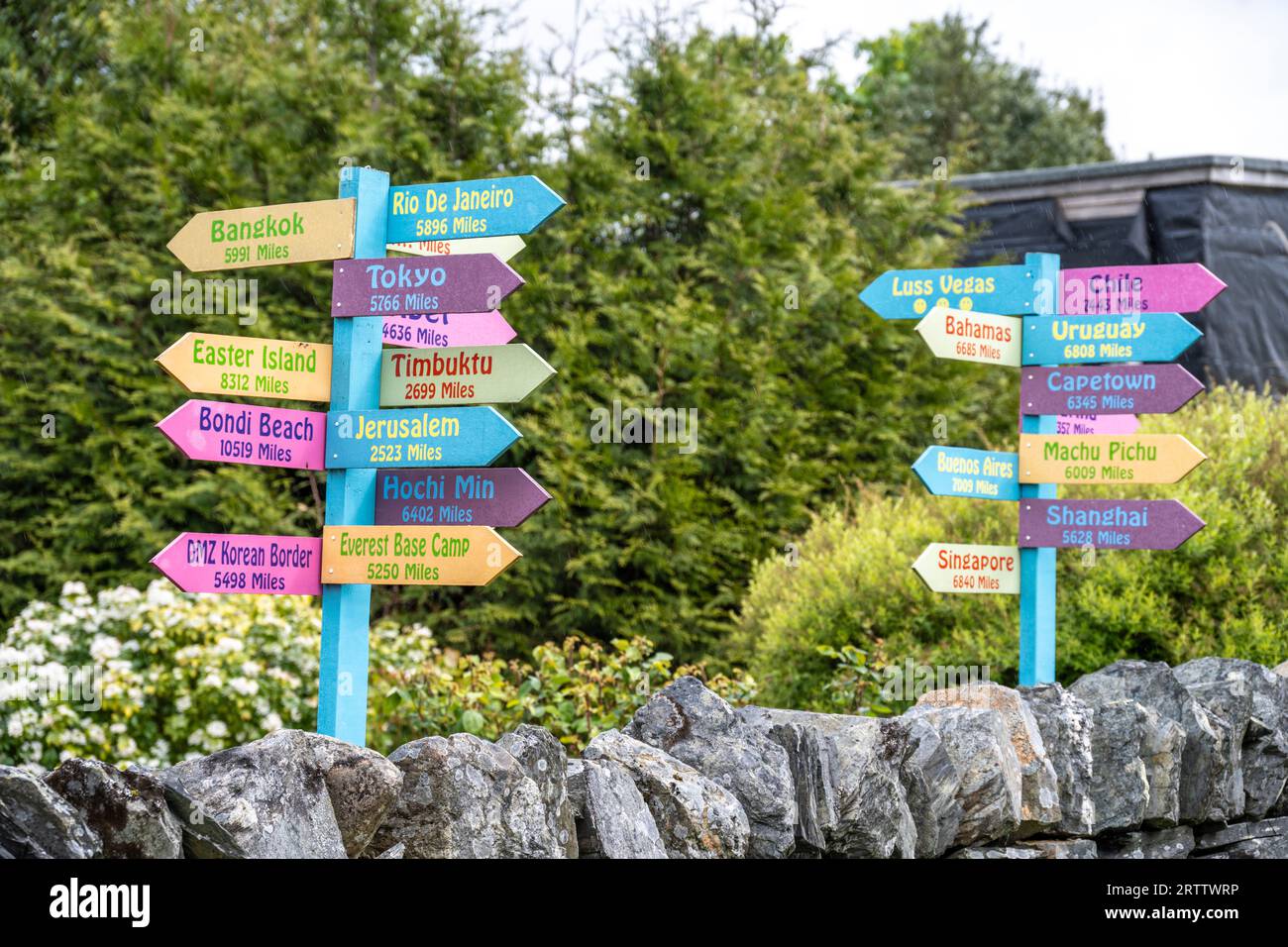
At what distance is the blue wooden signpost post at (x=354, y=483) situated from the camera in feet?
12.3

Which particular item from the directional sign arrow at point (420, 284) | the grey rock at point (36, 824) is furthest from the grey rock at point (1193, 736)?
the grey rock at point (36, 824)

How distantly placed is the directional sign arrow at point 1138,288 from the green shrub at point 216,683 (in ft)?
6.99

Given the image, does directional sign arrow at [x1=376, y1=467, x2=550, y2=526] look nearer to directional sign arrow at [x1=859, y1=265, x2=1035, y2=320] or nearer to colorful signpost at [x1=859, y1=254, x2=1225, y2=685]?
colorful signpost at [x1=859, y1=254, x2=1225, y2=685]

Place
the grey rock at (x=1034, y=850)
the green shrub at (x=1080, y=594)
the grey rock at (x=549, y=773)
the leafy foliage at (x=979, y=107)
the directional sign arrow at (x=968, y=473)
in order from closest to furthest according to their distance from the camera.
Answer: the grey rock at (x=549, y=773), the grey rock at (x=1034, y=850), the directional sign arrow at (x=968, y=473), the green shrub at (x=1080, y=594), the leafy foliage at (x=979, y=107)

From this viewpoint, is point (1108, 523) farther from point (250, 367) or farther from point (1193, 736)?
point (250, 367)

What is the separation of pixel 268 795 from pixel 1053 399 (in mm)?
3535

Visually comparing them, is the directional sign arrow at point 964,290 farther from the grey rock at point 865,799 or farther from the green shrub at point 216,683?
the grey rock at point 865,799

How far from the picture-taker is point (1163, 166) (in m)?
11.5

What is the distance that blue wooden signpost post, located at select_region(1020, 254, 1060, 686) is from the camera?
5.19m

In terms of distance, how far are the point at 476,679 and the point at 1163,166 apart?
8.13 m

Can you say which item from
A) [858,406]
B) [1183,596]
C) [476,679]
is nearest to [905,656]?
[1183,596]

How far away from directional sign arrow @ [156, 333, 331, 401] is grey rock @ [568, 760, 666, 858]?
137 cm

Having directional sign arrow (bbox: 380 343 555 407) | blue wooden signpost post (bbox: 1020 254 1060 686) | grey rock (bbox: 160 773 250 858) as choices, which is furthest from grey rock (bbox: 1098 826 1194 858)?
grey rock (bbox: 160 773 250 858)
